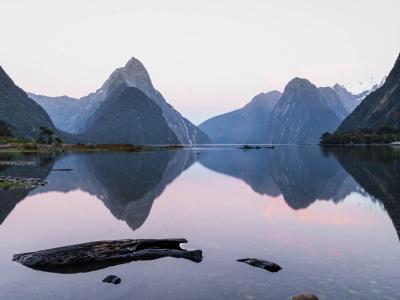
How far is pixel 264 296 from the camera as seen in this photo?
18469 mm

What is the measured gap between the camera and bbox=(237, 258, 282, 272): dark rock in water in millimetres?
22169

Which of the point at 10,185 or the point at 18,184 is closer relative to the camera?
the point at 10,185

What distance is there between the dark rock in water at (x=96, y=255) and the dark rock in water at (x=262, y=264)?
2.93 metres

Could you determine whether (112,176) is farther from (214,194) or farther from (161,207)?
(161,207)

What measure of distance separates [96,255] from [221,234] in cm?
1105

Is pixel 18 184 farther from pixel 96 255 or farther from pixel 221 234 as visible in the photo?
pixel 96 255

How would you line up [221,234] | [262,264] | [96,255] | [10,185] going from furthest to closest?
[10,185] → [221,234] → [96,255] → [262,264]

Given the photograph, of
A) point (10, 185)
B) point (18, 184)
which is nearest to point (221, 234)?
point (10, 185)

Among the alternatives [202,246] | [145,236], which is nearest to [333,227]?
[202,246]

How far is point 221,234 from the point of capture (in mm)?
31609

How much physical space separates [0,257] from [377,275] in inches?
882

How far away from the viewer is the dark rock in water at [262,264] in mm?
22169

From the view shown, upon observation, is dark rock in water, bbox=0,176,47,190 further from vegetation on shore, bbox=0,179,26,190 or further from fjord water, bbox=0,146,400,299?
fjord water, bbox=0,146,400,299

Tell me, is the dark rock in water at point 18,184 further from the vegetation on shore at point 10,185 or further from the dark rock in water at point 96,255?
the dark rock in water at point 96,255
